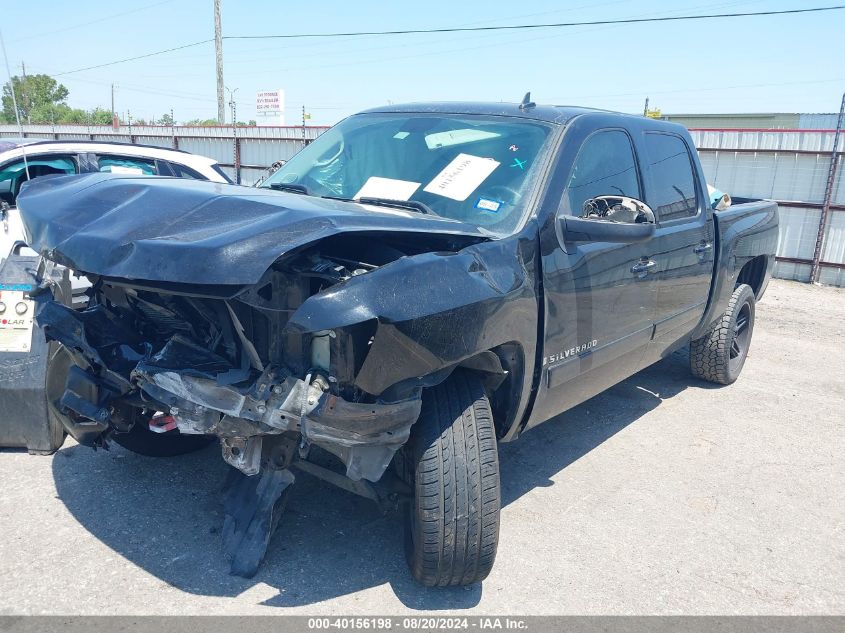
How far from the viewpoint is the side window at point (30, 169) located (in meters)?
6.31

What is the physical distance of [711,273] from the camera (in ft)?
16.0

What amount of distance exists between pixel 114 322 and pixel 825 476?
4.04 metres

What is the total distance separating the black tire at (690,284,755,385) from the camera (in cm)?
561

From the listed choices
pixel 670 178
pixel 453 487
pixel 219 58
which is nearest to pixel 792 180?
pixel 670 178

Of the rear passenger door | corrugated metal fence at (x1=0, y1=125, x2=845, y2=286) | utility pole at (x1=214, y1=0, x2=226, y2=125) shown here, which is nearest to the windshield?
the rear passenger door

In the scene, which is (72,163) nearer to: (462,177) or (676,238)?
(462,177)

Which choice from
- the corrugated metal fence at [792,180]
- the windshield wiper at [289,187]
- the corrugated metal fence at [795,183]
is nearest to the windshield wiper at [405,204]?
the windshield wiper at [289,187]

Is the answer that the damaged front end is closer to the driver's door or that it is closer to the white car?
the driver's door

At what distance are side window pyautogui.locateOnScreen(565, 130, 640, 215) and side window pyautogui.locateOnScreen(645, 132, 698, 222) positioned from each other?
0.26 metres

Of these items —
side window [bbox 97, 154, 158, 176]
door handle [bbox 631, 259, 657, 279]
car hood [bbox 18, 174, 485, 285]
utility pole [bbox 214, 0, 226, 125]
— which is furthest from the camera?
utility pole [bbox 214, 0, 226, 125]

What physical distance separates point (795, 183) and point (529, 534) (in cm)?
984

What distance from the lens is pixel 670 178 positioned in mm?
4457

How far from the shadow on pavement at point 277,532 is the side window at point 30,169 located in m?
3.36
